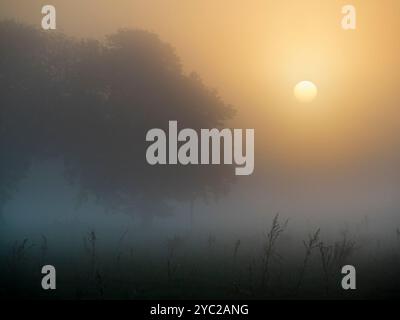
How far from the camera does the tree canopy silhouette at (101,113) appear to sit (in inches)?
143

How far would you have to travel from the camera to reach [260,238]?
3.65 meters

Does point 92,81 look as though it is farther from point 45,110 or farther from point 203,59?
point 203,59

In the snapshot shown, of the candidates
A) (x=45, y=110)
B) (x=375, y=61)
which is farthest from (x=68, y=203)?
(x=375, y=61)

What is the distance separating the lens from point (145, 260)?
12.0 feet

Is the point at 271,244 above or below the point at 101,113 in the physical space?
below

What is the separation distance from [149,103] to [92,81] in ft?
1.19

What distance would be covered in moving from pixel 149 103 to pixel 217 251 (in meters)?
0.97

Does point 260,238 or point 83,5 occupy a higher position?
point 83,5

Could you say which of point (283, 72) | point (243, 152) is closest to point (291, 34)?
point (283, 72)

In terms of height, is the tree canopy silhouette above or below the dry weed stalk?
above

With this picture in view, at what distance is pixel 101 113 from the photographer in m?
3.64

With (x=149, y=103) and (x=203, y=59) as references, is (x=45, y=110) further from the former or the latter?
(x=203, y=59)

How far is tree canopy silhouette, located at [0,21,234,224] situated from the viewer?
3.63 m
